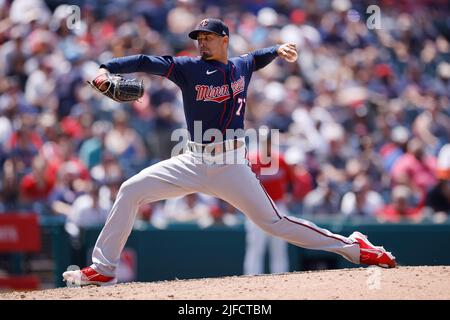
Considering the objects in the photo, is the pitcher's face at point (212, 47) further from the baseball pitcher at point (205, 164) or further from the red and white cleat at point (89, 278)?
the red and white cleat at point (89, 278)

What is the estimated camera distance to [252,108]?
40.4ft

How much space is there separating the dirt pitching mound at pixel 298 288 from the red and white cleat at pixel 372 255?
0.21 ft

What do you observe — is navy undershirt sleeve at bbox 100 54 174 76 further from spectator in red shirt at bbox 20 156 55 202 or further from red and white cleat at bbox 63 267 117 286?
spectator in red shirt at bbox 20 156 55 202

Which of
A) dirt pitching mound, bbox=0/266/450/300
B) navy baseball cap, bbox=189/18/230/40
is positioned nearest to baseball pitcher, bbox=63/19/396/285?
navy baseball cap, bbox=189/18/230/40

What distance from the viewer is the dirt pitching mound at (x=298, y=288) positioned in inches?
231

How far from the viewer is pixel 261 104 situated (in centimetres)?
1262

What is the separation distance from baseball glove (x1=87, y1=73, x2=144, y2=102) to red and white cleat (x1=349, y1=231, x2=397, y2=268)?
6.44 feet

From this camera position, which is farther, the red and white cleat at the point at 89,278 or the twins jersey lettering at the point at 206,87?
the red and white cleat at the point at 89,278

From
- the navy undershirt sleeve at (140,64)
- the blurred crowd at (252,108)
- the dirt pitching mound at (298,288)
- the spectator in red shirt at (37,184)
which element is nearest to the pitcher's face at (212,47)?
the navy undershirt sleeve at (140,64)

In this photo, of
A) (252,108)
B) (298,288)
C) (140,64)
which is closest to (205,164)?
(140,64)

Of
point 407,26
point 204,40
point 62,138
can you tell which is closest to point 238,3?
point 407,26

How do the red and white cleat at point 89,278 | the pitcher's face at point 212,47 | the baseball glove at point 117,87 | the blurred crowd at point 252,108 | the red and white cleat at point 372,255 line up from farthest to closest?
1. the blurred crowd at point 252,108
2. the red and white cleat at point 372,255
3. the red and white cleat at point 89,278
4. the pitcher's face at point 212,47
5. the baseball glove at point 117,87

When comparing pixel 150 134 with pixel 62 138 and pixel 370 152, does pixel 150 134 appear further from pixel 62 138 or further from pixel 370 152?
pixel 370 152
